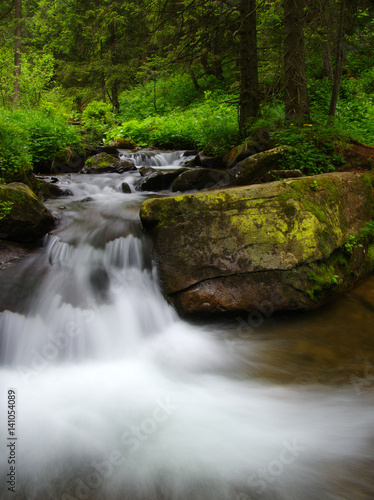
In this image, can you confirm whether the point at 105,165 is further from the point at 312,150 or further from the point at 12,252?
the point at 312,150

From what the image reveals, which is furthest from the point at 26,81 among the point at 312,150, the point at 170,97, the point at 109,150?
the point at 312,150

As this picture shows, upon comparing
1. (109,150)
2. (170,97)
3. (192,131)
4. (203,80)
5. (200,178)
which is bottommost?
(200,178)

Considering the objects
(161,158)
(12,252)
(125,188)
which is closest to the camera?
(12,252)

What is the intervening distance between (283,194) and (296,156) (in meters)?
2.01

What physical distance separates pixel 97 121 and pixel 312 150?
474 inches

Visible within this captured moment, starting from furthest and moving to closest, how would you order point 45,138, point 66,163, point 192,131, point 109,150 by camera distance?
point 192,131 → point 109,150 → point 66,163 → point 45,138

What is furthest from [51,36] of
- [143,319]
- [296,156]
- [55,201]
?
[143,319]

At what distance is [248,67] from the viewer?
8.00 metres

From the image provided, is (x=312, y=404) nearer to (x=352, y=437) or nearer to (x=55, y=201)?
(x=352, y=437)

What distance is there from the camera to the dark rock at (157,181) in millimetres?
7668

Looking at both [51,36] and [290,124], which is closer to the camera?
[290,124]

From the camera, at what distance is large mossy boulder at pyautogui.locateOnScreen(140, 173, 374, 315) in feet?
12.6

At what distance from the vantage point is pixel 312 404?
277cm

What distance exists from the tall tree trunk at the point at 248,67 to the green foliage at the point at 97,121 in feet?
21.8
